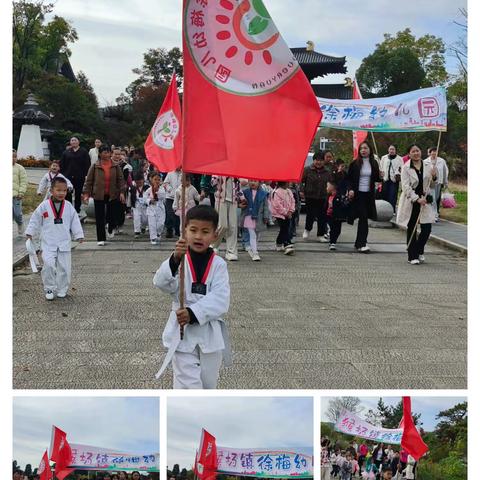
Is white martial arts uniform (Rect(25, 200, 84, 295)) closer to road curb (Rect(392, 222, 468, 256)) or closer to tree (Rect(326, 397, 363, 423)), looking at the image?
tree (Rect(326, 397, 363, 423))

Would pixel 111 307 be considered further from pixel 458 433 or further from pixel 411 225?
pixel 411 225

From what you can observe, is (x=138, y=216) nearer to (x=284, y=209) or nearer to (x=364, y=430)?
(x=284, y=209)

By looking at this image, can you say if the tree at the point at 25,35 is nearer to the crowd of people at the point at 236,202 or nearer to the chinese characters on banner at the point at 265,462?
the crowd of people at the point at 236,202

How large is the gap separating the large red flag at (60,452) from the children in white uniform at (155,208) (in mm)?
8654

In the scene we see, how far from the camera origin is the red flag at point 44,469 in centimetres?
448

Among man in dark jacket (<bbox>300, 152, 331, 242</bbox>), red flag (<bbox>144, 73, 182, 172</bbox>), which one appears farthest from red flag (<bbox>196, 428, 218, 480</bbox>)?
red flag (<bbox>144, 73, 182, 172</bbox>)

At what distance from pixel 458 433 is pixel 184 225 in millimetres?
2451

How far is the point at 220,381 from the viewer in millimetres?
5770

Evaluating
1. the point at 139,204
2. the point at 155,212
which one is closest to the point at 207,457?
the point at 155,212

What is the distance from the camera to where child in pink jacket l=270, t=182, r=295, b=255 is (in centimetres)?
1202

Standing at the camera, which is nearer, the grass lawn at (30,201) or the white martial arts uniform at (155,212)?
the white martial arts uniform at (155,212)

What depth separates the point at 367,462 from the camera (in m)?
7.04

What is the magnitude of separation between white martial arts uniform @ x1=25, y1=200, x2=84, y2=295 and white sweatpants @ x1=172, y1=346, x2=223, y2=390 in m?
4.44

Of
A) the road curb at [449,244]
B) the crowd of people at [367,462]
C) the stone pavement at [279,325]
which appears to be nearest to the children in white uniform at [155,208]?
the stone pavement at [279,325]
